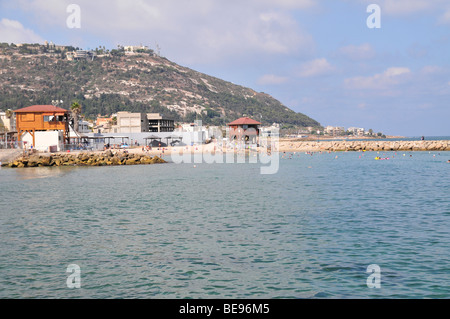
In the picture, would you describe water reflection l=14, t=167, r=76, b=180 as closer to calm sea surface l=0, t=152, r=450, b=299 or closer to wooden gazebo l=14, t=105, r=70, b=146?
calm sea surface l=0, t=152, r=450, b=299

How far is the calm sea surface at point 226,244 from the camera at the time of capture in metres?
11.7

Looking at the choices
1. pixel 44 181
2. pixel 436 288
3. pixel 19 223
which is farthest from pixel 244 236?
pixel 44 181

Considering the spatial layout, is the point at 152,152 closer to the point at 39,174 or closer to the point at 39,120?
the point at 39,120

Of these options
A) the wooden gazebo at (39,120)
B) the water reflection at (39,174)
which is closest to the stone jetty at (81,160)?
the water reflection at (39,174)

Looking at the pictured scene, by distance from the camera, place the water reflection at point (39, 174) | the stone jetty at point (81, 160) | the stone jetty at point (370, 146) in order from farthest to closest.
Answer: the stone jetty at point (370, 146), the stone jetty at point (81, 160), the water reflection at point (39, 174)

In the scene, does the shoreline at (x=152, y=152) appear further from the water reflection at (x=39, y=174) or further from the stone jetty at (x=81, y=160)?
the water reflection at (x=39, y=174)

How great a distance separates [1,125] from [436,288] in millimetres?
109943

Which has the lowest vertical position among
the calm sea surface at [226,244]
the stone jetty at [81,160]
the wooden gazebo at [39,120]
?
the calm sea surface at [226,244]

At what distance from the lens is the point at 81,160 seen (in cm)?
6581

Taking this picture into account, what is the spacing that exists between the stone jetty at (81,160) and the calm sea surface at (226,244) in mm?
33388

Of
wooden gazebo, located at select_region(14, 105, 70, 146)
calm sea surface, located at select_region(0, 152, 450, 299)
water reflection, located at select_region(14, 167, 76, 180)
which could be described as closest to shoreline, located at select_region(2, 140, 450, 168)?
wooden gazebo, located at select_region(14, 105, 70, 146)

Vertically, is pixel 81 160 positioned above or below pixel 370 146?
below

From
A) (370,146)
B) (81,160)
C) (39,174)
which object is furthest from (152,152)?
(370,146)

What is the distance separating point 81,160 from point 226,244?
2150 inches
